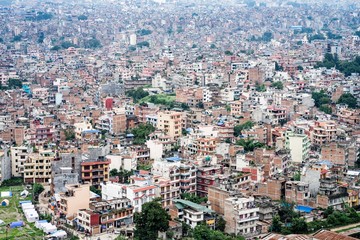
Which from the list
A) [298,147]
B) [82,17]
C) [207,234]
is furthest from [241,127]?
[82,17]

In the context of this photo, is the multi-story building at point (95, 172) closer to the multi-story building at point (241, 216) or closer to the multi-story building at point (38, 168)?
the multi-story building at point (38, 168)

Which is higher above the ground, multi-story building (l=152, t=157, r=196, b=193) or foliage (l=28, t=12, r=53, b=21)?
foliage (l=28, t=12, r=53, b=21)

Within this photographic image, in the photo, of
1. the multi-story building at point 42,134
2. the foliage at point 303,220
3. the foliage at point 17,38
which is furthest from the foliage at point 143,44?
the foliage at point 303,220

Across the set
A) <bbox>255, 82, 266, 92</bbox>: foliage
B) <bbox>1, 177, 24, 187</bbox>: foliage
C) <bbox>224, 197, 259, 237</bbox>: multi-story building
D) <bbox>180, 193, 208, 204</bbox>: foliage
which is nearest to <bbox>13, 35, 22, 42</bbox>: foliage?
<bbox>255, 82, 266, 92</bbox>: foliage

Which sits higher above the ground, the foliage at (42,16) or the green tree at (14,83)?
the foliage at (42,16)

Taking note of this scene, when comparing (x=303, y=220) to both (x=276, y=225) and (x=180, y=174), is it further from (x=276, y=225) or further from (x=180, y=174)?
(x=180, y=174)

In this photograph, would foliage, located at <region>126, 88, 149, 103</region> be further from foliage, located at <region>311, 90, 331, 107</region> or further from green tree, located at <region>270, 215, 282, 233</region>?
green tree, located at <region>270, 215, 282, 233</region>
